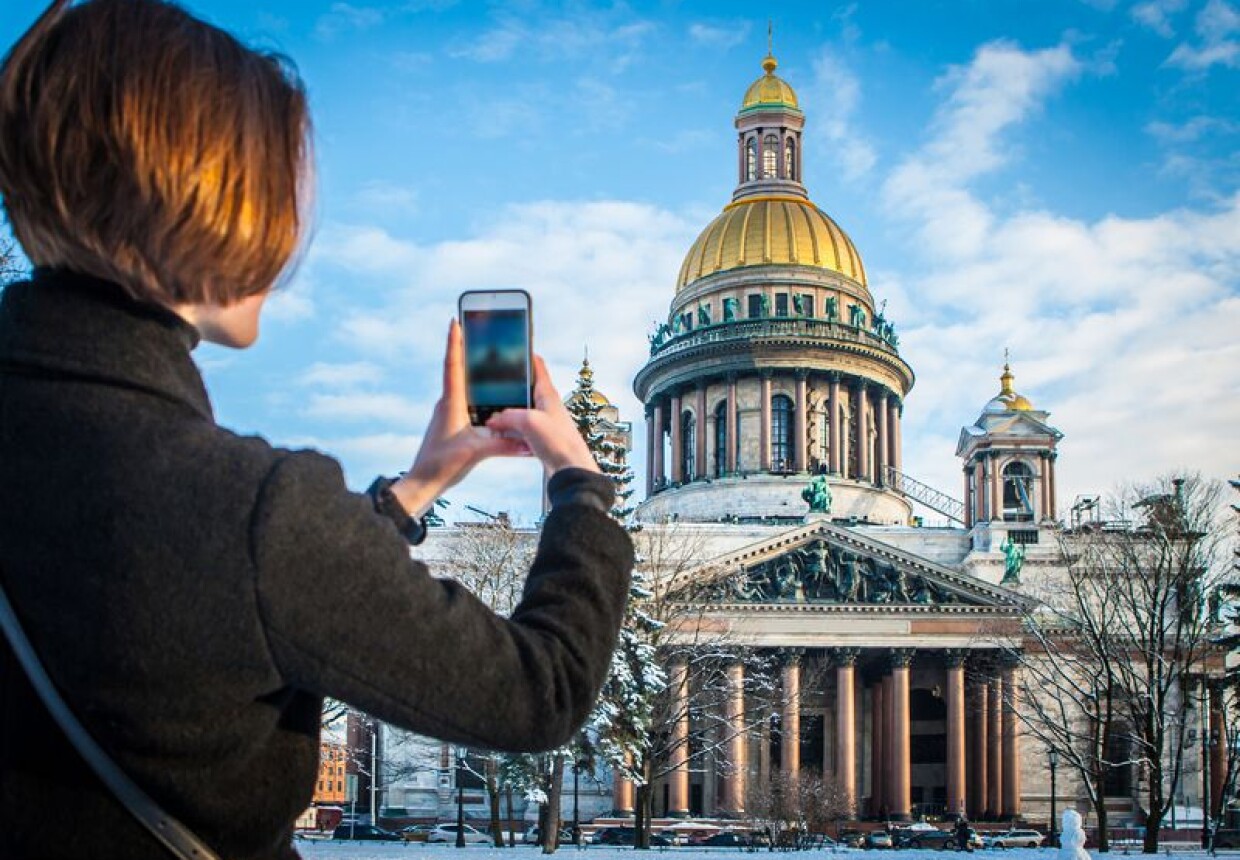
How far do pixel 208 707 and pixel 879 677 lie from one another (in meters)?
70.8

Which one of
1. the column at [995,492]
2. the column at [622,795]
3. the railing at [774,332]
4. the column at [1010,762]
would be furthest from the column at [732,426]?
the column at [622,795]

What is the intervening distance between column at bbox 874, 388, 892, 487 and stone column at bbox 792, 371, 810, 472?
15.4ft

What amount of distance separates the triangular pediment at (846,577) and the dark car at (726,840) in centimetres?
1056

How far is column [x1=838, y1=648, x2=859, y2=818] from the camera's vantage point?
66.1 m

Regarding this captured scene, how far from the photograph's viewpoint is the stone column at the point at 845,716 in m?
66.1

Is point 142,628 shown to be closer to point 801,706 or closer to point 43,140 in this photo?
point 43,140

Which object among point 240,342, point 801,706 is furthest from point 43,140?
point 801,706

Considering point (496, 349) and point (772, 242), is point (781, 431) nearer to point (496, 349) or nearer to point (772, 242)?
→ point (772, 242)

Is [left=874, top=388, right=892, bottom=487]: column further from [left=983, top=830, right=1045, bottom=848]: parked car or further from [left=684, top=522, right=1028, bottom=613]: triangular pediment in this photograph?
[left=983, top=830, right=1045, bottom=848]: parked car

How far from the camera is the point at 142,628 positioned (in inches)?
77.2

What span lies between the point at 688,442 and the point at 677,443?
90 cm

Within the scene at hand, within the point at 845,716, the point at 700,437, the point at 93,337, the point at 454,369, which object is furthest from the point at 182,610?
the point at 700,437

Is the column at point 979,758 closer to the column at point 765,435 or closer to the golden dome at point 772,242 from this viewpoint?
the column at point 765,435

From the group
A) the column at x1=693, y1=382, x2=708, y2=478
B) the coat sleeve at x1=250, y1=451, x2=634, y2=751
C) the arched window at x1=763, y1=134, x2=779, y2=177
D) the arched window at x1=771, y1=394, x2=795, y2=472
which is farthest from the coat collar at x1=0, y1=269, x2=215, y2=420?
the arched window at x1=763, y1=134, x2=779, y2=177
